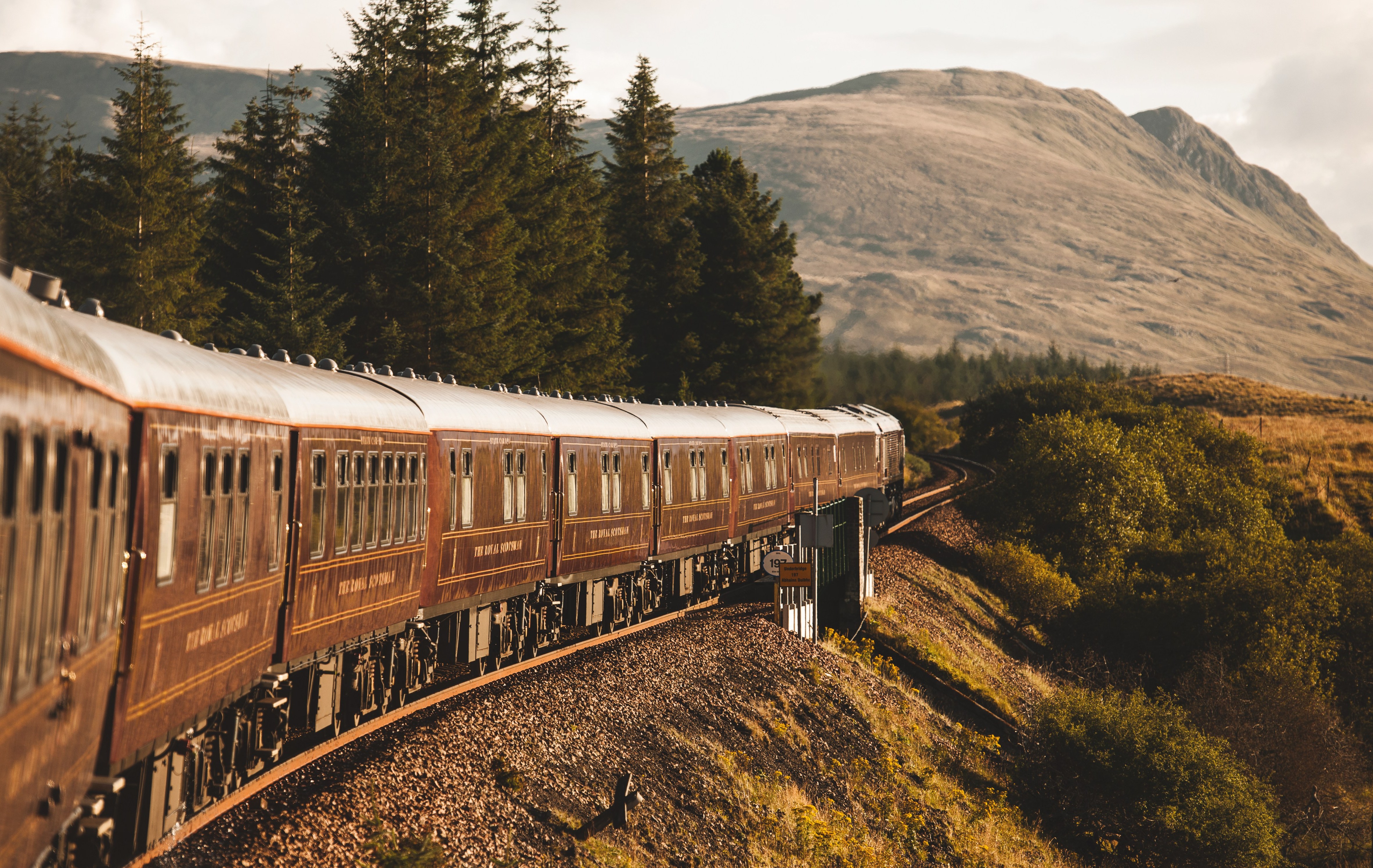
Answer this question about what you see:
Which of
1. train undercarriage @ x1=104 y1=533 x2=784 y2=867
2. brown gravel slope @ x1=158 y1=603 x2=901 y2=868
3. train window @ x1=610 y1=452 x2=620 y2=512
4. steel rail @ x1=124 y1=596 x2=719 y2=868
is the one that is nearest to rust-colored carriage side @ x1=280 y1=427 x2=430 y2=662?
train undercarriage @ x1=104 y1=533 x2=784 y2=867

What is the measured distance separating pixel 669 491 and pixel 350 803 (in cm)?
1404

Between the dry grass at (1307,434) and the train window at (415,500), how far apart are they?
60.1 m

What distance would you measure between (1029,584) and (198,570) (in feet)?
124

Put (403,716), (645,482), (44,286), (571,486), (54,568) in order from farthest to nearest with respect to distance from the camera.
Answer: (645,482) < (571,486) < (403,716) < (44,286) < (54,568)

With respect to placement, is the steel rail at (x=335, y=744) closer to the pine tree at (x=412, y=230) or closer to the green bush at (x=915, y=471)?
the pine tree at (x=412, y=230)

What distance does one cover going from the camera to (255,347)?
504 inches

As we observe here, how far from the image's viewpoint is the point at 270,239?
4062 centimetres

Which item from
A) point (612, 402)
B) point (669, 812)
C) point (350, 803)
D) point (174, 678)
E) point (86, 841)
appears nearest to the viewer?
point (86, 841)

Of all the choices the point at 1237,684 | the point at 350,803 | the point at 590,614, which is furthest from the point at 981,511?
the point at 350,803

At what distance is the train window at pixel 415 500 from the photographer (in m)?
13.8

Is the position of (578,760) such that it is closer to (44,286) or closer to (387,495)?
(387,495)

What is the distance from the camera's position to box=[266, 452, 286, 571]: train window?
33.5ft

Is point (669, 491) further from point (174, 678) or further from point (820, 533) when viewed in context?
point (174, 678)

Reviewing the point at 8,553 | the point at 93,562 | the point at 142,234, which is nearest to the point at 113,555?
the point at 93,562
